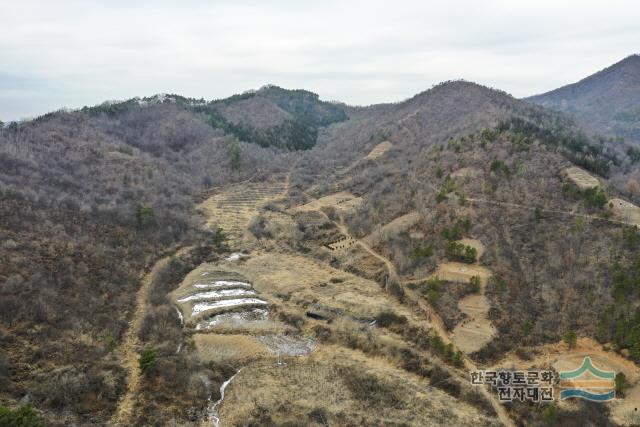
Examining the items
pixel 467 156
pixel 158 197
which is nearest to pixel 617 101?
pixel 467 156

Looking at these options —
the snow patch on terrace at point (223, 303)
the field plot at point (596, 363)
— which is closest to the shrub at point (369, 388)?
the field plot at point (596, 363)

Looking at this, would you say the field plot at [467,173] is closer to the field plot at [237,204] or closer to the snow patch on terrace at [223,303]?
the snow patch on terrace at [223,303]

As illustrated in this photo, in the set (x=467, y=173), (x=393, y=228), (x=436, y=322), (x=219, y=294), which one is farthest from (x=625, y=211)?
(x=219, y=294)

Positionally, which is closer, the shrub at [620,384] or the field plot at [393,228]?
the shrub at [620,384]

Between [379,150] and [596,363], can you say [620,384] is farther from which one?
[379,150]

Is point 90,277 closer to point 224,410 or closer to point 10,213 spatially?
point 10,213

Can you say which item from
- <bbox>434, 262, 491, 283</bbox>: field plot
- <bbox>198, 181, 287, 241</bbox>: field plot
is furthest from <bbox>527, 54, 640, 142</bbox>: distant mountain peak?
<bbox>434, 262, 491, 283</bbox>: field plot
